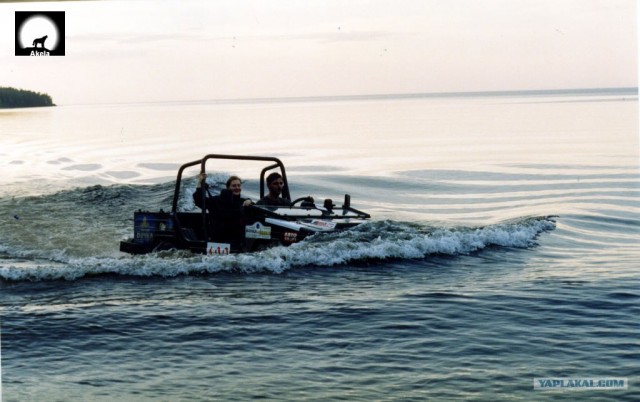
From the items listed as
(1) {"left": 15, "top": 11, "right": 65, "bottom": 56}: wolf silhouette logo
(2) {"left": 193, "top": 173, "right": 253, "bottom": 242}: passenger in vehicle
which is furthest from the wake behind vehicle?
(1) {"left": 15, "top": 11, "right": 65, "bottom": 56}: wolf silhouette logo

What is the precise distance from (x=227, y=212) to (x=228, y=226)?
0.54 ft

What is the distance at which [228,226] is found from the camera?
36.6 ft

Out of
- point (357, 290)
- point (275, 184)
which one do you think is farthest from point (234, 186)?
point (357, 290)

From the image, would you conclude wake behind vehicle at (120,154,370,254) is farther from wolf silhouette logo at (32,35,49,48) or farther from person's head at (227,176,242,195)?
wolf silhouette logo at (32,35,49,48)

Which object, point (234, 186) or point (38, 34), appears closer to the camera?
point (38, 34)

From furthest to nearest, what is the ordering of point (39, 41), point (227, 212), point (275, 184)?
point (275, 184)
point (227, 212)
point (39, 41)

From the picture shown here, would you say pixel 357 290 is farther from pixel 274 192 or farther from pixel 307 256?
pixel 274 192

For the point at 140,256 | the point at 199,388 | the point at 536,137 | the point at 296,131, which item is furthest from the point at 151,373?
the point at 296,131

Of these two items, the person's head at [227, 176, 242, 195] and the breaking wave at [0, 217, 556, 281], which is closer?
the breaking wave at [0, 217, 556, 281]

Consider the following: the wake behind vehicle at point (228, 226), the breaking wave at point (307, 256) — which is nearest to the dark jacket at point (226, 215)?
the wake behind vehicle at point (228, 226)

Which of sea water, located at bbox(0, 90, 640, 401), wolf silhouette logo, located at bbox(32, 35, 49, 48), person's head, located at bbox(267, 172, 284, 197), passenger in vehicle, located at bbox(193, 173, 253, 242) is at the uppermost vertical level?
wolf silhouette logo, located at bbox(32, 35, 49, 48)

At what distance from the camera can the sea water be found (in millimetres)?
6859

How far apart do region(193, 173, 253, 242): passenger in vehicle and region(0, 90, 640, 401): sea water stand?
465mm

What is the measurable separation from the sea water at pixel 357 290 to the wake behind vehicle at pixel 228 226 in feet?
0.77
